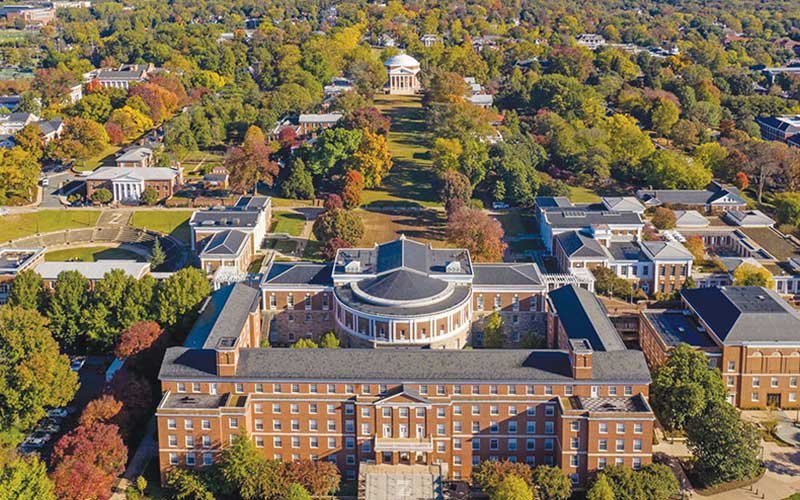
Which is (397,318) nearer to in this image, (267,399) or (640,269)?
(267,399)

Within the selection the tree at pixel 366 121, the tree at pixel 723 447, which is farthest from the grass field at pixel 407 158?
the tree at pixel 723 447

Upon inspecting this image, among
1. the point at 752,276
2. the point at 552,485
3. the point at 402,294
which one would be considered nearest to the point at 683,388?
the point at 552,485

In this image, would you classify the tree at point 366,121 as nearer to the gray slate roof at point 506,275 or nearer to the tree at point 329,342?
the gray slate roof at point 506,275

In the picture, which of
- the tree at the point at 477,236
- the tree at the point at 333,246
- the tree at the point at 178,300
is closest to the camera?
the tree at the point at 178,300

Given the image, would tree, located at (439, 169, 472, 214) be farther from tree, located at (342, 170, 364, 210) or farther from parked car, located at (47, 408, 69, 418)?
parked car, located at (47, 408, 69, 418)

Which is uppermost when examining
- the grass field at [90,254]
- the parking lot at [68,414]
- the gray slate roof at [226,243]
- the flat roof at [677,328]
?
the gray slate roof at [226,243]

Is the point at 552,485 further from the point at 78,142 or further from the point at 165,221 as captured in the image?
the point at 78,142

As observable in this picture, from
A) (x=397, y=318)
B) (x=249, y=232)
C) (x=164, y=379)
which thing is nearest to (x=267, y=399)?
(x=164, y=379)
